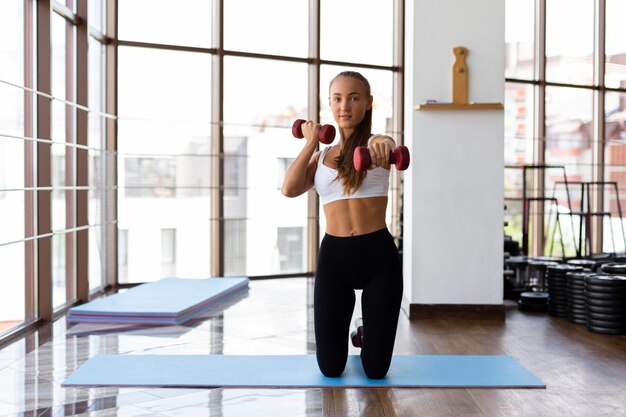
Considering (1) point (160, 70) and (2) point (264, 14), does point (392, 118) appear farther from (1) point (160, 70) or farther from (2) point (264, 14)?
(1) point (160, 70)

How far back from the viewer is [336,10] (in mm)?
7094

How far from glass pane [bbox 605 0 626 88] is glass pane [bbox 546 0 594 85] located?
0.26 meters

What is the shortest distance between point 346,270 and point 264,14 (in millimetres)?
4260

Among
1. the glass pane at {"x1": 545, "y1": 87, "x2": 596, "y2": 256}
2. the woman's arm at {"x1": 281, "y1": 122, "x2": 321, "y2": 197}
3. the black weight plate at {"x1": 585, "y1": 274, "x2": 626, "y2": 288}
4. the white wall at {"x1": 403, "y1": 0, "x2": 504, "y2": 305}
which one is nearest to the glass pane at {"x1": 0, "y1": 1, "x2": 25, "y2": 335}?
the woman's arm at {"x1": 281, "y1": 122, "x2": 321, "y2": 197}

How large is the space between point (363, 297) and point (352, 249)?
215mm

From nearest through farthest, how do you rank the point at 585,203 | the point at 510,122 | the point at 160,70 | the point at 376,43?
the point at 160,70 < the point at 376,43 < the point at 510,122 < the point at 585,203

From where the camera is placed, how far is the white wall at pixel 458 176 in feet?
15.9

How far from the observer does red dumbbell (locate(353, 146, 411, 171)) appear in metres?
2.69

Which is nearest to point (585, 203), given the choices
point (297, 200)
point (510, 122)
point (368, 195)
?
point (510, 122)

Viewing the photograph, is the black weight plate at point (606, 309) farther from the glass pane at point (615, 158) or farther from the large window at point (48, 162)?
the glass pane at point (615, 158)

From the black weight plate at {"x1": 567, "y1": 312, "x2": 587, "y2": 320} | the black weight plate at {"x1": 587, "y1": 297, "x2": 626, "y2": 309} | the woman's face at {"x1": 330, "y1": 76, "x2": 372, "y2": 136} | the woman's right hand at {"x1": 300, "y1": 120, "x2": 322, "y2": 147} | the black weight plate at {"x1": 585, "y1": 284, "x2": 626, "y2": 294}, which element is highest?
the woman's face at {"x1": 330, "y1": 76, "x2": 372, "y2": 136}

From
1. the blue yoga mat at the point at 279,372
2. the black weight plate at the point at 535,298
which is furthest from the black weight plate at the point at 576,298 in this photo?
the blue yoga mat at the point at 279,372

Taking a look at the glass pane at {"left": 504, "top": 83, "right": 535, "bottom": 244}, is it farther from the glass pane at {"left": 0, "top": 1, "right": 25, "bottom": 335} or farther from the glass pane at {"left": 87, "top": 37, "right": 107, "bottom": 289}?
the glass pane at {"left": 0, "top": 1, "right": 25, "bottom": 335}

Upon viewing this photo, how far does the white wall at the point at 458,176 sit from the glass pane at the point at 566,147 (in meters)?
3.57
